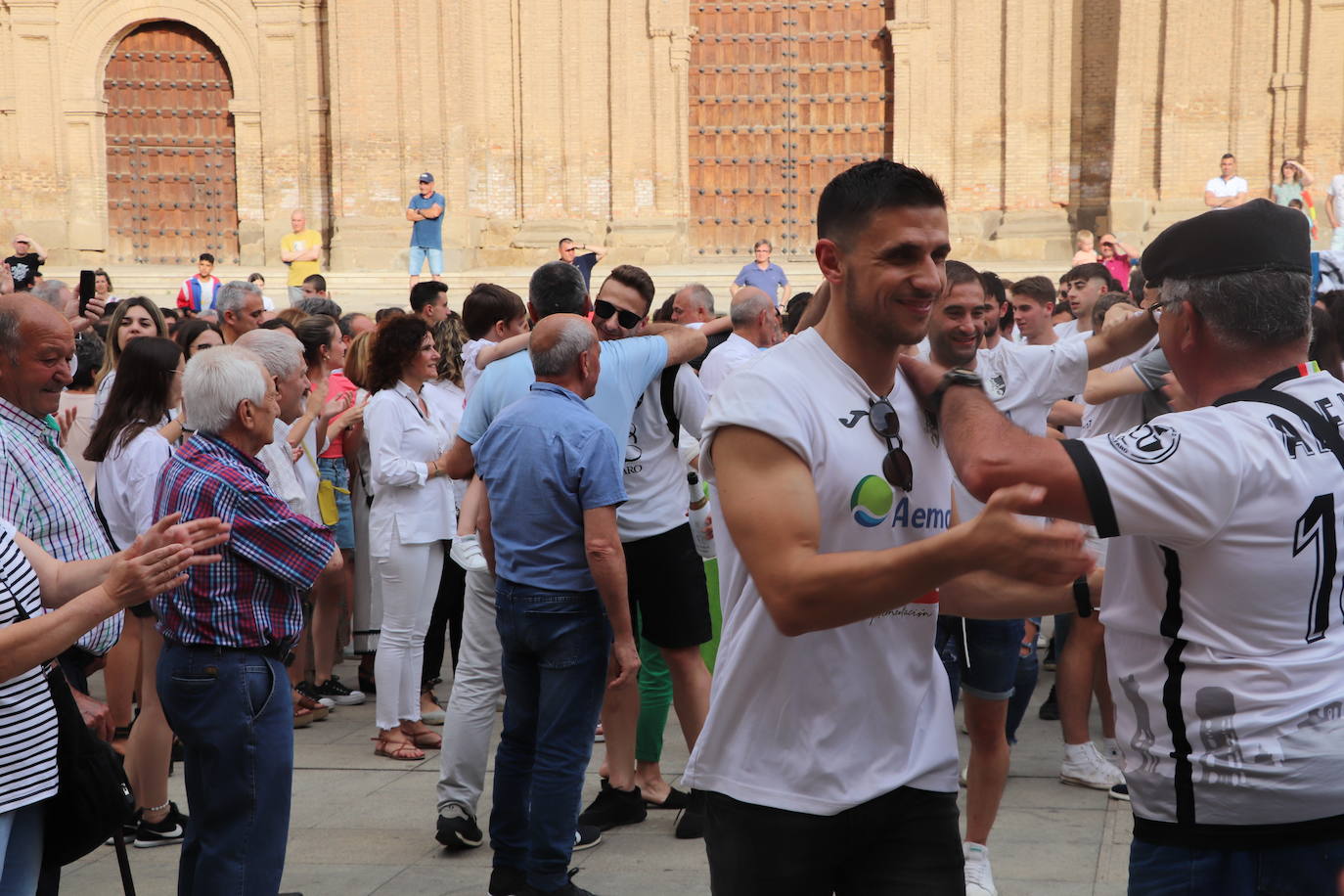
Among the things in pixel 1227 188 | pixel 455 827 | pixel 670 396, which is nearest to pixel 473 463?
pixel 670 396

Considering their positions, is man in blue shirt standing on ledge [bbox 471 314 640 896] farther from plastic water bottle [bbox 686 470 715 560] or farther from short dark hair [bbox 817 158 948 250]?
short dark hair [bbox 817 158 948 250]

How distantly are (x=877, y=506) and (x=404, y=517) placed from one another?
15.5ft

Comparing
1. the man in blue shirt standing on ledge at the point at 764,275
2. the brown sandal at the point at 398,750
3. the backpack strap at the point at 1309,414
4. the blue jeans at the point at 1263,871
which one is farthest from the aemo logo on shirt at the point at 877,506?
the man in blue shirt standing on ledge at the point at 764,275

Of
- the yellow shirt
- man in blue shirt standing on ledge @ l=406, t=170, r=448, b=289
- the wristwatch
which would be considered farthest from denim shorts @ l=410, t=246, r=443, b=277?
the wristwatch

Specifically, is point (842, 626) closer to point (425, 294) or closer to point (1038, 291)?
point (1038, 291)

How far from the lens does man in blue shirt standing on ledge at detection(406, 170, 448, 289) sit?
20031 mm

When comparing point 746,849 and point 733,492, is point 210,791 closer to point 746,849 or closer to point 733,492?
point 746,849

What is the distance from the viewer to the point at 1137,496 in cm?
237

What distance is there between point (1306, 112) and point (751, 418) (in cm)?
2052

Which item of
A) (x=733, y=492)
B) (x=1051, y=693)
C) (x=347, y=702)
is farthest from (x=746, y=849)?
(x=347, y=702)

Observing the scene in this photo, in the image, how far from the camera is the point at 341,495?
802 cm

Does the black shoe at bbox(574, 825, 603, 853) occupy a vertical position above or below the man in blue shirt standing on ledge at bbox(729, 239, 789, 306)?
below

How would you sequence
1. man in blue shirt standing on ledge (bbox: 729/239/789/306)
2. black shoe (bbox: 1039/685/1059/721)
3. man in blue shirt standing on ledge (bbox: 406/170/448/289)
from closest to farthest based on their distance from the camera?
1. black shoe (bbox: 1039/685/1059/721)
2. man in blue shirt standing on ledge (bbox: 729/239/789/306)
3. man in blue shirt standing on ledge (bbox: 406/170/448/289)

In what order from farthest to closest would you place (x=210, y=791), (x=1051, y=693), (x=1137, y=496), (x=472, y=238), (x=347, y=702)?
(x=472, y=238) < (x=347, y=702) < (x=1051, y=693) < (x=210, y=791) < (x=1137, y=496)
